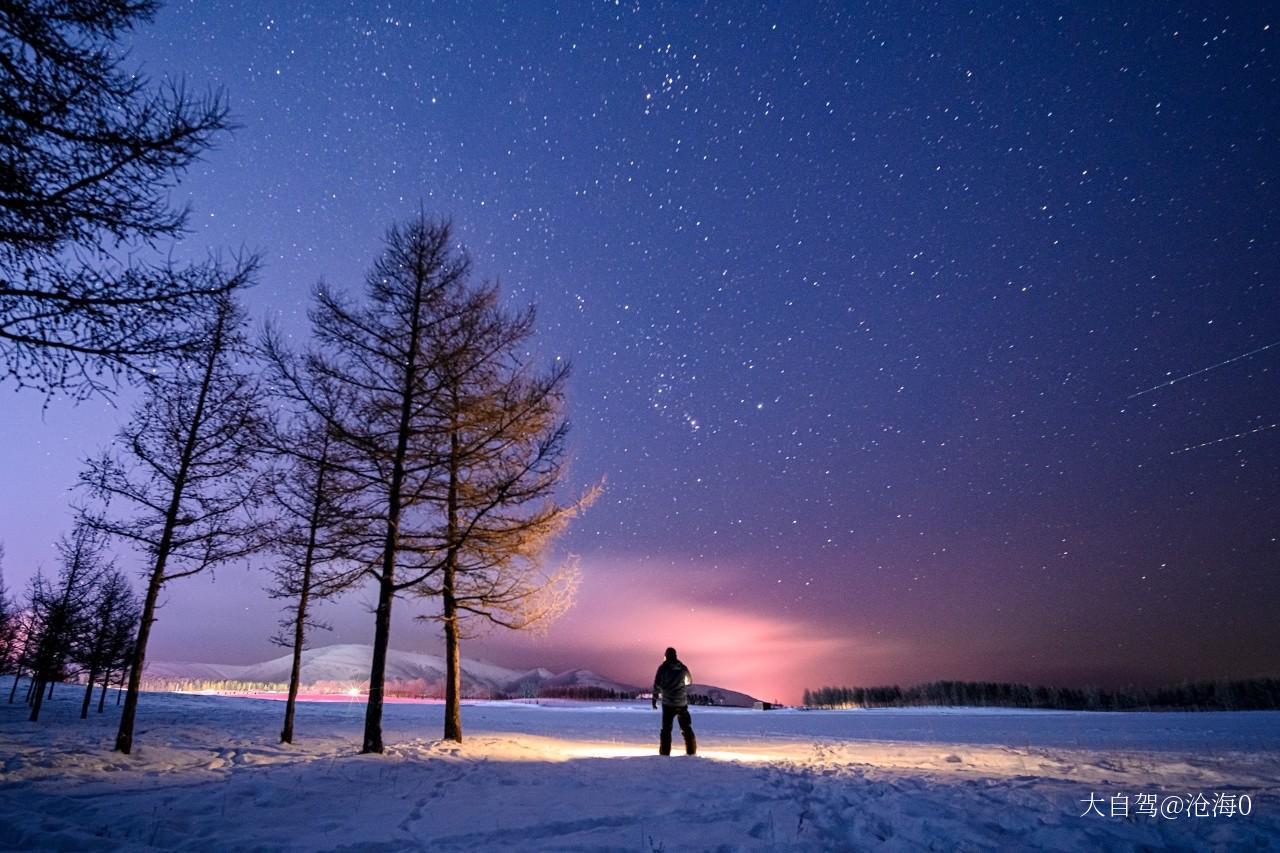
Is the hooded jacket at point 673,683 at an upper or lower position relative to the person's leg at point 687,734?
upper

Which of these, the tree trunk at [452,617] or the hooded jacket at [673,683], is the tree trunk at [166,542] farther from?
the hooded jacket at [673,683]

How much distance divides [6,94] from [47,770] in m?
8.55

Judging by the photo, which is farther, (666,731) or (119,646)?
(119,646)

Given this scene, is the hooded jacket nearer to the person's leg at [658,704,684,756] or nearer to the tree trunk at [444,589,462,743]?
the person's leg at [658,704,684,756]

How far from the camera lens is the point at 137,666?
37.5 ft

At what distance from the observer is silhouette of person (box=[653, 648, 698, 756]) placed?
1170cm

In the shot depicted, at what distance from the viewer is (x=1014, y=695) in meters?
58.3

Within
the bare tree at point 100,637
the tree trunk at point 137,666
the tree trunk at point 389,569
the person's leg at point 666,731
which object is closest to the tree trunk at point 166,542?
the tree trunk at point 137,666

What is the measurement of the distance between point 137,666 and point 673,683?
404 inches

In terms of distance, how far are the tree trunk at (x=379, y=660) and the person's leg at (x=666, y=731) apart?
5.05 metres

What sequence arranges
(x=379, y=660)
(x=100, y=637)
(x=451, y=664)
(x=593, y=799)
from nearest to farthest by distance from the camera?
(x=593, y=799), (x=379, y=660), (x=451, y=664), (x=100, y=637)

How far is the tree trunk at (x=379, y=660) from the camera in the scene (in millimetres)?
10586

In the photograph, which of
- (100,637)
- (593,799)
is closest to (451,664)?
(593,799)

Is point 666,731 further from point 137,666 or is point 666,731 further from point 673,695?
point 137,666
